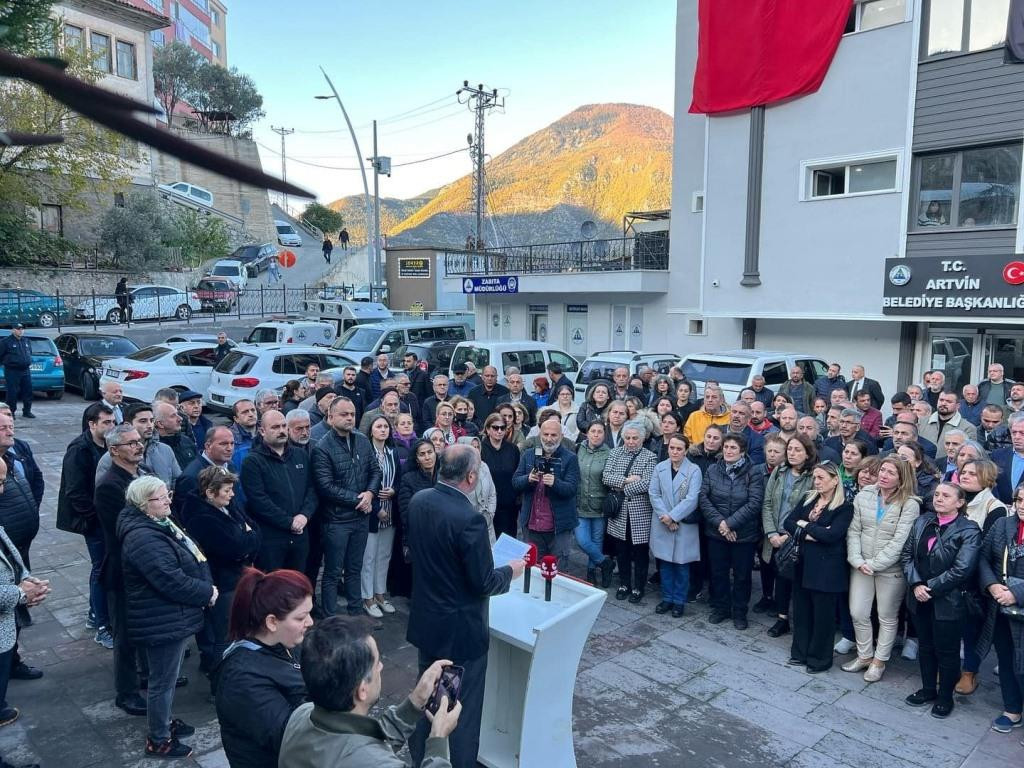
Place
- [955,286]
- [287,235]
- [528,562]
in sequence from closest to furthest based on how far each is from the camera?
[528,562]
[955,286]
[287,235]

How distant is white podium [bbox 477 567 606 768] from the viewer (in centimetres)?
381

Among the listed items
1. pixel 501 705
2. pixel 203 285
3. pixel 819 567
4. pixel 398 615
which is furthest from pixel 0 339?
pixel 203 285

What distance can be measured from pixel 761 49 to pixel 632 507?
13333mm

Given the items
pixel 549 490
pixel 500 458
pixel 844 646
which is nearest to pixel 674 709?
pixel 844 646

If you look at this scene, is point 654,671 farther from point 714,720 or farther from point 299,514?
point 299,514

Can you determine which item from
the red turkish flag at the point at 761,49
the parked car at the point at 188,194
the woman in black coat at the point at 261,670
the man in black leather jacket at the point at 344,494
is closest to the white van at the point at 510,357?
the man in black leather jacket at the point at 344,494

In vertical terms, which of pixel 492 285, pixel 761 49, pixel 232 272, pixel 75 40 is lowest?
pixel 492 285

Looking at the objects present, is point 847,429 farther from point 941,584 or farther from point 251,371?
point 251,371

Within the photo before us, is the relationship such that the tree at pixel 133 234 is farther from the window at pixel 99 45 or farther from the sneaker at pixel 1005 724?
the sneaker at pixel 1005 724

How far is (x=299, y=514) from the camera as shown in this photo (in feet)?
18.5

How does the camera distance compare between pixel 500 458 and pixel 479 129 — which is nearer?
pixel 500 458

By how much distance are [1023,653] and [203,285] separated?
34.8m

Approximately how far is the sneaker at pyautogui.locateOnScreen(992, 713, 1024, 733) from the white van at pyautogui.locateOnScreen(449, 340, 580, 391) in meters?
9.14

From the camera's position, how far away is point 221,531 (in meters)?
4.66
